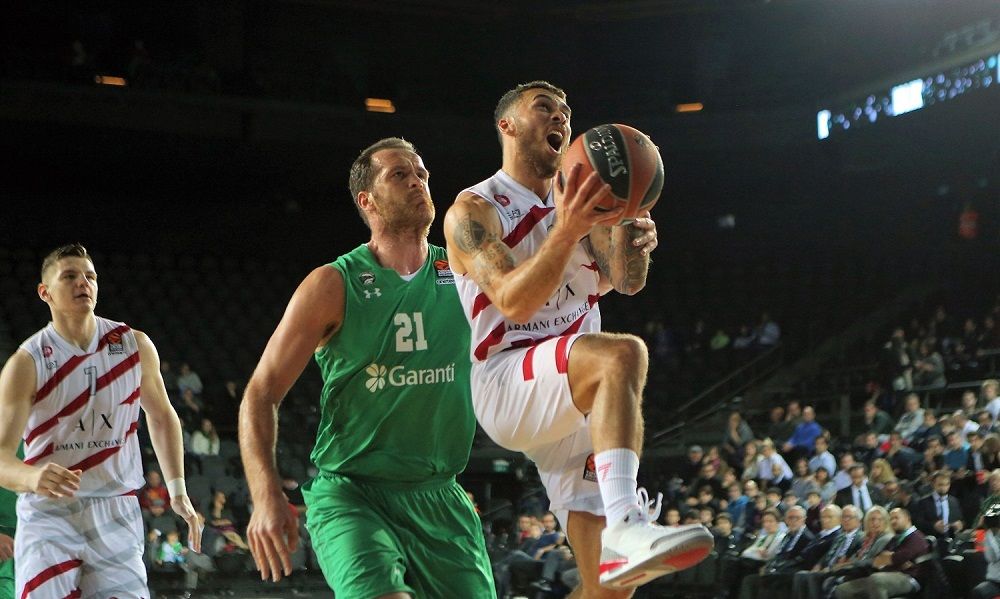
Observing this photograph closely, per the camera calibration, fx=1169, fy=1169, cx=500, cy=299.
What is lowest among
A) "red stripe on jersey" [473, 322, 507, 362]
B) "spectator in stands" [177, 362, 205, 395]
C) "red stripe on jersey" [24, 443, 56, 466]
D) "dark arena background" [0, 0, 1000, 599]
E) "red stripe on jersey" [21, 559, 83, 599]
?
"red stripe on jersey" [21, 559, 83, 599]

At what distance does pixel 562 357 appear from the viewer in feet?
12.7

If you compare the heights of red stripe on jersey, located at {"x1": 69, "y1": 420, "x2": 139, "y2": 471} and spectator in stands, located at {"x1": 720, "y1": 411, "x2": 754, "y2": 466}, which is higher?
spectator in stands, located at {"x1": 720, "y1": 411, "x2": 754, "y2": 466}

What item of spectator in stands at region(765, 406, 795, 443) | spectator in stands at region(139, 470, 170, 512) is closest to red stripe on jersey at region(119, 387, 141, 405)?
spectator in stands at region(139, 470, 170, 512)

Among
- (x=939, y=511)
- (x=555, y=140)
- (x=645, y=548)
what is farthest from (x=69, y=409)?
(x=939, y=511)

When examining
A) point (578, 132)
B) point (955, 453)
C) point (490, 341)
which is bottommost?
point (955, 453)

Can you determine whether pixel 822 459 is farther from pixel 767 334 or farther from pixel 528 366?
pixel 528 366

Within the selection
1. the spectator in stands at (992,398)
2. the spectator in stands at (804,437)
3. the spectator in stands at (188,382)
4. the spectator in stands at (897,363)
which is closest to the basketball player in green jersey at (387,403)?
the spectator in stands at (992,398)

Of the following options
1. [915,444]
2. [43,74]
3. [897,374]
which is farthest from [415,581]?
[43,74]

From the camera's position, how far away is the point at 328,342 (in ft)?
13.8

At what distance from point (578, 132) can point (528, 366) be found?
56.5 ft

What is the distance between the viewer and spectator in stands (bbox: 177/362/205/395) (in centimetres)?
1625

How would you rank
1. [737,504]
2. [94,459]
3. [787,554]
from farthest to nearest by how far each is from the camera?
[737,504]
[787,554]
[94,459]

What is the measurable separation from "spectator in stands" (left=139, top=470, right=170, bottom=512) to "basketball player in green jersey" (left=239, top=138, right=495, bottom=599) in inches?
379

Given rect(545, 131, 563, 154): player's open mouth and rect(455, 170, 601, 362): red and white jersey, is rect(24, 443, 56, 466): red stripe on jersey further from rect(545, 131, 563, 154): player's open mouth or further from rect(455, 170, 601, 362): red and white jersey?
rect(545, 131, 563, 154): player's open mouth
